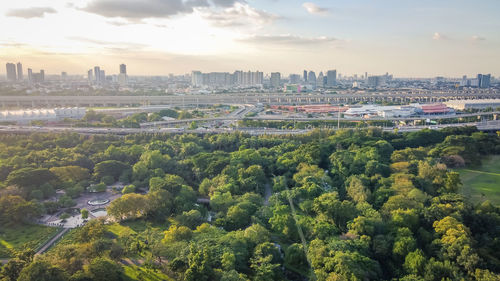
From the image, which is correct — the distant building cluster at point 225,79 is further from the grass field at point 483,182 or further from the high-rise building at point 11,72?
the grass field at point 483,182

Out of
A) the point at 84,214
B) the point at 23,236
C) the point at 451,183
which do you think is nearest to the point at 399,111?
the point at 451,183

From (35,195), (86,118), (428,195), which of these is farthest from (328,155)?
(86,118)

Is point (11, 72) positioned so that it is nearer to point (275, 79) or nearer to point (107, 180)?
point (275, 79)

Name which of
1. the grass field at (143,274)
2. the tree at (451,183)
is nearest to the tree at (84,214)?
the grass field at (143,274)

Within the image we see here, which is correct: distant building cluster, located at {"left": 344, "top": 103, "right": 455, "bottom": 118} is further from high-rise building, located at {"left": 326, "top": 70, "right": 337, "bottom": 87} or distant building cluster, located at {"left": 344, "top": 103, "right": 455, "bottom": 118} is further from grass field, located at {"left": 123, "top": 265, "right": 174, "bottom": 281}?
high-rise building, located at {"left": 326, "top": 70, "right": 337, "bottom": 87}

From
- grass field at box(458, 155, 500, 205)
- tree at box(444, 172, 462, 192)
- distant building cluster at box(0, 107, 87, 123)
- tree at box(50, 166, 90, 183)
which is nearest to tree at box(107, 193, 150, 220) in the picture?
tree at box(50, 166, 90, 183)
